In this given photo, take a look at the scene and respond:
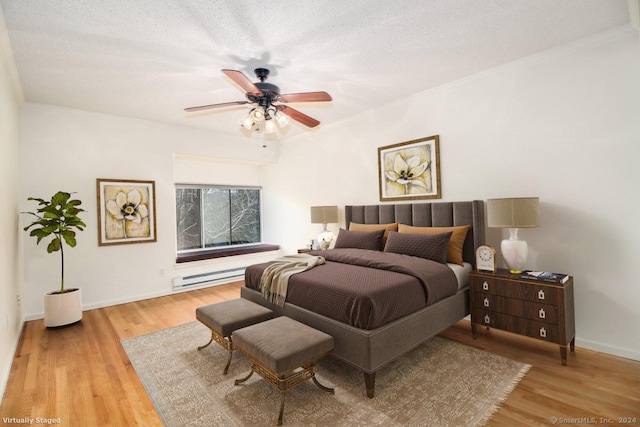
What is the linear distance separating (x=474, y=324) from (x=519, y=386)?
2.70 ft

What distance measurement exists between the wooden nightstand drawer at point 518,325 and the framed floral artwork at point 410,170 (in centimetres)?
145

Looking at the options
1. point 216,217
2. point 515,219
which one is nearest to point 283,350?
point 515,219

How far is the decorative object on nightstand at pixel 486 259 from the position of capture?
288 cm

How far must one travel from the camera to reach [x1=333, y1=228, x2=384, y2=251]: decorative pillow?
3.79m

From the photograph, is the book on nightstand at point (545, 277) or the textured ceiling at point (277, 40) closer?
the textured ceiling at point (277, 40)

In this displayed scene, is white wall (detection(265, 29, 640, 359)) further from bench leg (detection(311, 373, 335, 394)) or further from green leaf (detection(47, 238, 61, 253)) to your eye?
green leaf (detection(47, 238, 61, 253))

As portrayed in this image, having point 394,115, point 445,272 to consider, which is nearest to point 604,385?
point 445,272

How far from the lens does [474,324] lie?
9.73 ft

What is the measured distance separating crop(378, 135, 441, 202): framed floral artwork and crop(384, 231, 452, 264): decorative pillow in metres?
0.73

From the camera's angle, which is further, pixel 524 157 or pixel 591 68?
pixel 524 157

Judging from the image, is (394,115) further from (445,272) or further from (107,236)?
(107,236)

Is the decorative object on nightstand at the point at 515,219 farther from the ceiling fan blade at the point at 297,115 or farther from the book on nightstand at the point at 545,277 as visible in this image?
the ceiling fan blade at the point at 297,115

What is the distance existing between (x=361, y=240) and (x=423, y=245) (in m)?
0.89

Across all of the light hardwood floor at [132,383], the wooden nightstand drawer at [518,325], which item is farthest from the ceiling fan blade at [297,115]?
the light hardwood floor at [132,383]
